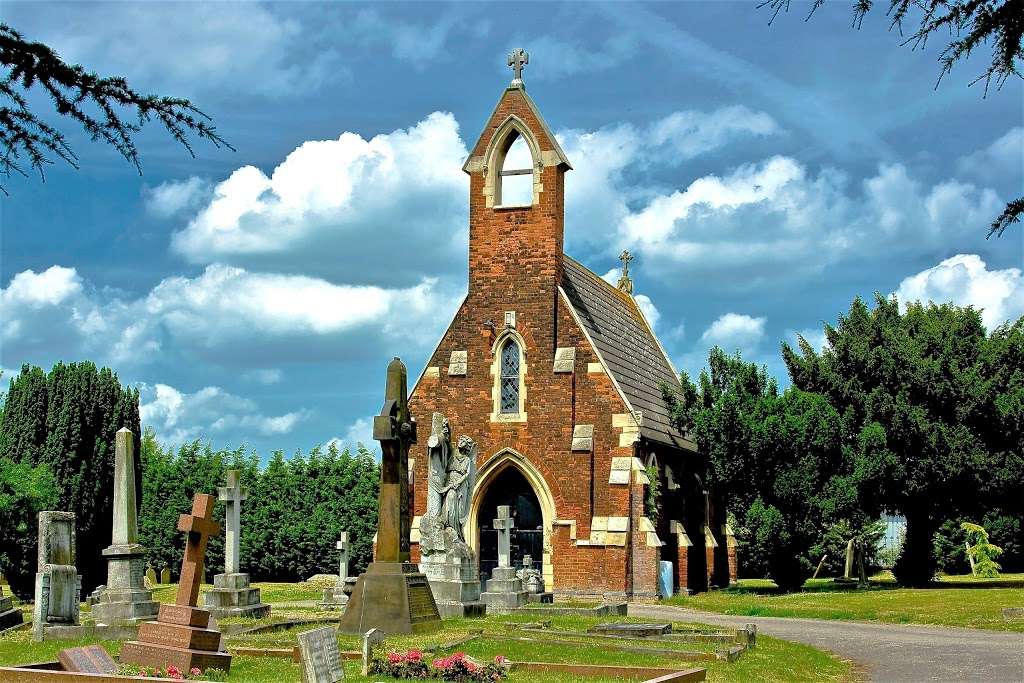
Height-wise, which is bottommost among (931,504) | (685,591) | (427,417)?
(685,591)

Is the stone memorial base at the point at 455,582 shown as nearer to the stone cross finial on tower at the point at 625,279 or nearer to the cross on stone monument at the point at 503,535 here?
the cross on stone monument at the point at 503,535

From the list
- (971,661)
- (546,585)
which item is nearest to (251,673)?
(971,661)

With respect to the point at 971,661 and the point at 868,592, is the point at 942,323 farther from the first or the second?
the point at 971,661

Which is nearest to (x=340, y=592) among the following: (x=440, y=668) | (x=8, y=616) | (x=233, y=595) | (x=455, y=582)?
(x=233, y=595)

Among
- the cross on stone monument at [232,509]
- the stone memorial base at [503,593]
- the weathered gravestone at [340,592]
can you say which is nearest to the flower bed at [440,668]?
the stone memorial base at [503,593]

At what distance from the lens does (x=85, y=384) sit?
32562 mm

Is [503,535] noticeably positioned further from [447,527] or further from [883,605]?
[883,605]

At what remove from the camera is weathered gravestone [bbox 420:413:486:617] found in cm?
2205

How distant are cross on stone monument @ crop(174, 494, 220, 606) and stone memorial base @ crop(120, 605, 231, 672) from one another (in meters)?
0.29

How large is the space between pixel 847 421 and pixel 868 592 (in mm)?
4837

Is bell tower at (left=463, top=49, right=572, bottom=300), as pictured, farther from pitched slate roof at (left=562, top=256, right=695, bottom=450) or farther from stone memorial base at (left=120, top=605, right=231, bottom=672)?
stone memorial base at (left=120, top=605, right=231, bottom=672)

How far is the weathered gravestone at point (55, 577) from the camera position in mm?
17219

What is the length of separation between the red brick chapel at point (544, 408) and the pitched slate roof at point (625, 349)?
15cm

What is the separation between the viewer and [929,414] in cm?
3459
